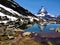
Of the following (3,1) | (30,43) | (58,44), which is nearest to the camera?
(58,44)

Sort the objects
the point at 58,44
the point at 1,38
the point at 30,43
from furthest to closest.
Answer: the point at 1,38, the point at 30,43, the point at 58,44

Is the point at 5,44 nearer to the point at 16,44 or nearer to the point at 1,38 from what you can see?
the point at 16,44

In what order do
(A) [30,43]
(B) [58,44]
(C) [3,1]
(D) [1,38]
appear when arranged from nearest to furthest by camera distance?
1. (B) [58,44]
2. (A) [30,43]
3. (D) [1,38]
4. (C) [3,1]

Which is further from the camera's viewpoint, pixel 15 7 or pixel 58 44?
pixel 15 7

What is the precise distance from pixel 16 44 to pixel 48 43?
6068 millimetres

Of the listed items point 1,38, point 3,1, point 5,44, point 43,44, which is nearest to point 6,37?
point 1,38

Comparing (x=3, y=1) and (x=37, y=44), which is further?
(x=3, y=1)

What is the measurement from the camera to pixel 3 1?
129000 millimetres

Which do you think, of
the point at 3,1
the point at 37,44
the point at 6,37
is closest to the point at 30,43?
the point at 37,44

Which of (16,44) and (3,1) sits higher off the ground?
(3,1)

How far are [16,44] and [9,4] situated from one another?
9453cm

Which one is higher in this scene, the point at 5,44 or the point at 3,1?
the point at 3,1

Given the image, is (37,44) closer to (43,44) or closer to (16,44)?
(43,44)

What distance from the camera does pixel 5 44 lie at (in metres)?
38.2
